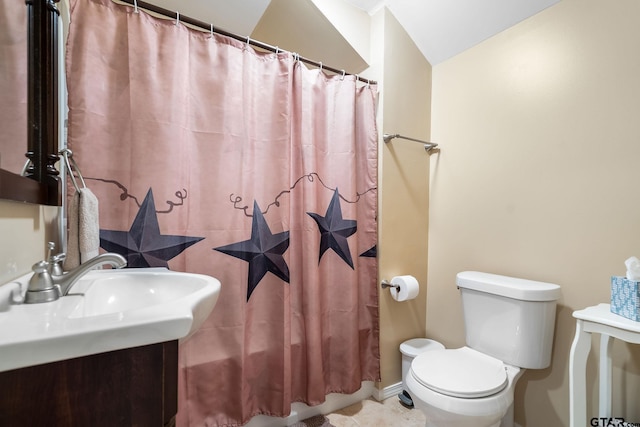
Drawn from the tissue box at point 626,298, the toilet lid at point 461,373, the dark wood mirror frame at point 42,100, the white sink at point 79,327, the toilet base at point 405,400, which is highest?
the dark wood mirror frame at point 42,100

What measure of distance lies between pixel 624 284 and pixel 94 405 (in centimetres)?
158

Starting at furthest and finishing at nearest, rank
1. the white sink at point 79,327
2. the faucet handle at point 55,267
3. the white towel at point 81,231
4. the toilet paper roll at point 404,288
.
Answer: the toilet paper roll at point 404,288 → the white towel at point 81,231 → the faucet handle at point 55,267 → the white sink at point 79,327

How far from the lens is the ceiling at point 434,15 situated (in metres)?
1.42

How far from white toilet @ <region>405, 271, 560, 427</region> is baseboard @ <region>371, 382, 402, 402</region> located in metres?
0.42

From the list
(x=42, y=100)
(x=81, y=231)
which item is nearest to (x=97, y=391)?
(x=81, y=231)

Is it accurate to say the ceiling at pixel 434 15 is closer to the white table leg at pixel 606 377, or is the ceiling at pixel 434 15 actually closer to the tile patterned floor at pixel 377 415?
the white table leg at pixel 606 377

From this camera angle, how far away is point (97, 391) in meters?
0.43

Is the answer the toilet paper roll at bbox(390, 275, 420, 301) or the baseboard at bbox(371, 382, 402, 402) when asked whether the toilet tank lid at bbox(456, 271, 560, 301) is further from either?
the baseboard at bbox(371, 382, 402, 402)

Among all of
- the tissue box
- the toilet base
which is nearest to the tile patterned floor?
the toilet base

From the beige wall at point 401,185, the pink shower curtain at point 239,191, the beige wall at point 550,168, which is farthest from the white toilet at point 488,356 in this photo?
the pink shower curtain at point 239,191

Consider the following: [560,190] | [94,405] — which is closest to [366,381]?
[560,190]

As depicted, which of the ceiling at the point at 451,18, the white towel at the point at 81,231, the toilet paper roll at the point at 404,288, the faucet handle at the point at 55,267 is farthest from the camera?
the toilet paper roll at the point at 404,288

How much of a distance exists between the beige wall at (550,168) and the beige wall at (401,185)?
0.49ft

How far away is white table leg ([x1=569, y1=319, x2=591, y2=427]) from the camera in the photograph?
1.07 meters
